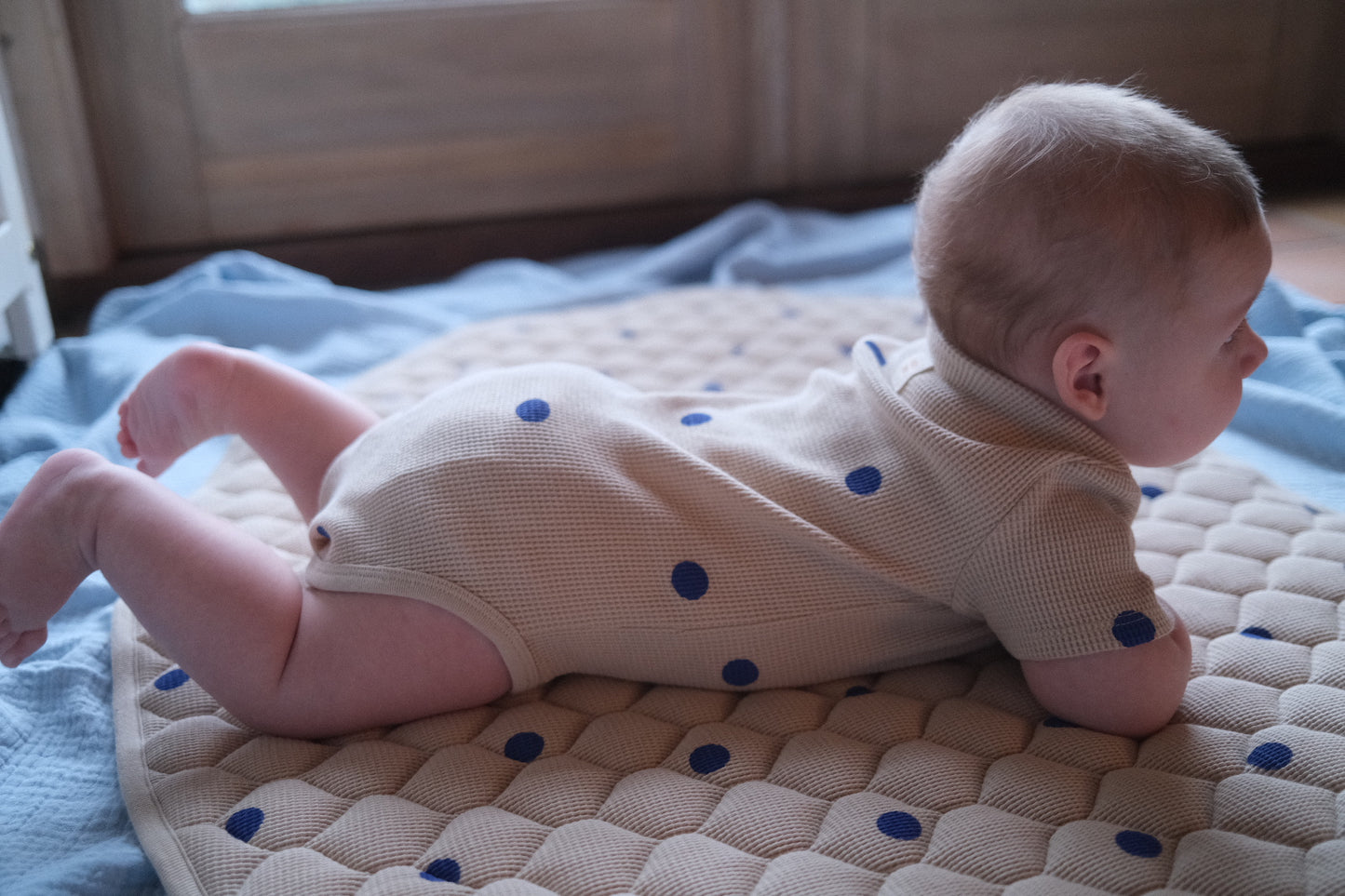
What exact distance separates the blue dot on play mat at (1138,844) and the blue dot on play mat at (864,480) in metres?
0.24

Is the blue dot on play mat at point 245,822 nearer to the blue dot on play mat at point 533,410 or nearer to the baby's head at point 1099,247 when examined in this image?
the blue dot on play mat at point 533,410

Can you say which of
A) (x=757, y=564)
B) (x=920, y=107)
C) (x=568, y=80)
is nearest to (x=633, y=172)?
(x=568, y=80)

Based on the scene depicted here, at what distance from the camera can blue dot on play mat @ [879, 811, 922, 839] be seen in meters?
0.62

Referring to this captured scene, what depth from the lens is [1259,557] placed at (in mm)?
854

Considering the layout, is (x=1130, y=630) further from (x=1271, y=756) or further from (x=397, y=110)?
(x=397, y=110)

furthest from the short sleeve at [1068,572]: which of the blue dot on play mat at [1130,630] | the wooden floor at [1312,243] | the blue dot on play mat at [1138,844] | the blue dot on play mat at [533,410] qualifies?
the wooden floor at [1312,243]

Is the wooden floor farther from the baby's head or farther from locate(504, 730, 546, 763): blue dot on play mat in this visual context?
locate(504, 730, 546, 763): blue dot on play mat

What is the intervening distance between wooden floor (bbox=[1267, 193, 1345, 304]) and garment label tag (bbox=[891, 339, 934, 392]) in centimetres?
80

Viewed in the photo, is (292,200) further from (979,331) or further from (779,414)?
(979,331)

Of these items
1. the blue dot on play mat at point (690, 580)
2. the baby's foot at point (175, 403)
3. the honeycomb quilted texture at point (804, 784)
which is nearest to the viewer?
the honeycomb quilted texture at point (804, 784)

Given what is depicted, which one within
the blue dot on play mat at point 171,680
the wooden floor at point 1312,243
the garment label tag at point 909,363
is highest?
the garment label tag at point 909,363

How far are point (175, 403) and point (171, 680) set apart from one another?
0.67ft

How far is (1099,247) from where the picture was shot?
65 centimetres

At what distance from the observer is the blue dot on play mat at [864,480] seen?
719 millimetres
